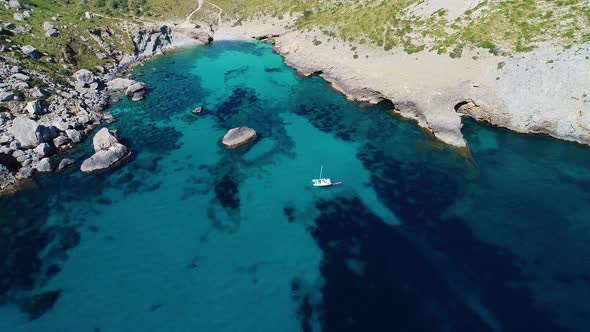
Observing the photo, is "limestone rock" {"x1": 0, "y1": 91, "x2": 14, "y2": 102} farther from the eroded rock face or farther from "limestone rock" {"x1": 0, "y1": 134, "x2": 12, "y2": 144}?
"limestone rock" {"x1": 0, "y1": 134, "x2": 12, "y2": 144}

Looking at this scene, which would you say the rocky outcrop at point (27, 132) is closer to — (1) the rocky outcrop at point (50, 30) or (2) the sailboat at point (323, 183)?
(1) the rocky outcrop at point (50, 30)

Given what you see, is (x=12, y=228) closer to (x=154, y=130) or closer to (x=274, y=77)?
(x=154, y=130)

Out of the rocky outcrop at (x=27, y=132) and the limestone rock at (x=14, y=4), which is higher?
the limestone rock at (x=14, y=4)

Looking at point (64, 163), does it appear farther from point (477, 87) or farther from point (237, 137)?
point (477, 87)

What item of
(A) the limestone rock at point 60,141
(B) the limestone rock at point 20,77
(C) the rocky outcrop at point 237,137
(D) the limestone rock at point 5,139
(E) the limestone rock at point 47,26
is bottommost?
(A) the limestone rock at point 60,141

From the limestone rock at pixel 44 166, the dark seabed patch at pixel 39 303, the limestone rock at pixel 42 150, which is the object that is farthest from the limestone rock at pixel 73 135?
the dark seabed patch at pixel 39 303

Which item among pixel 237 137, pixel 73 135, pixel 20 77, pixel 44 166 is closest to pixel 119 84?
pixel 20 77
